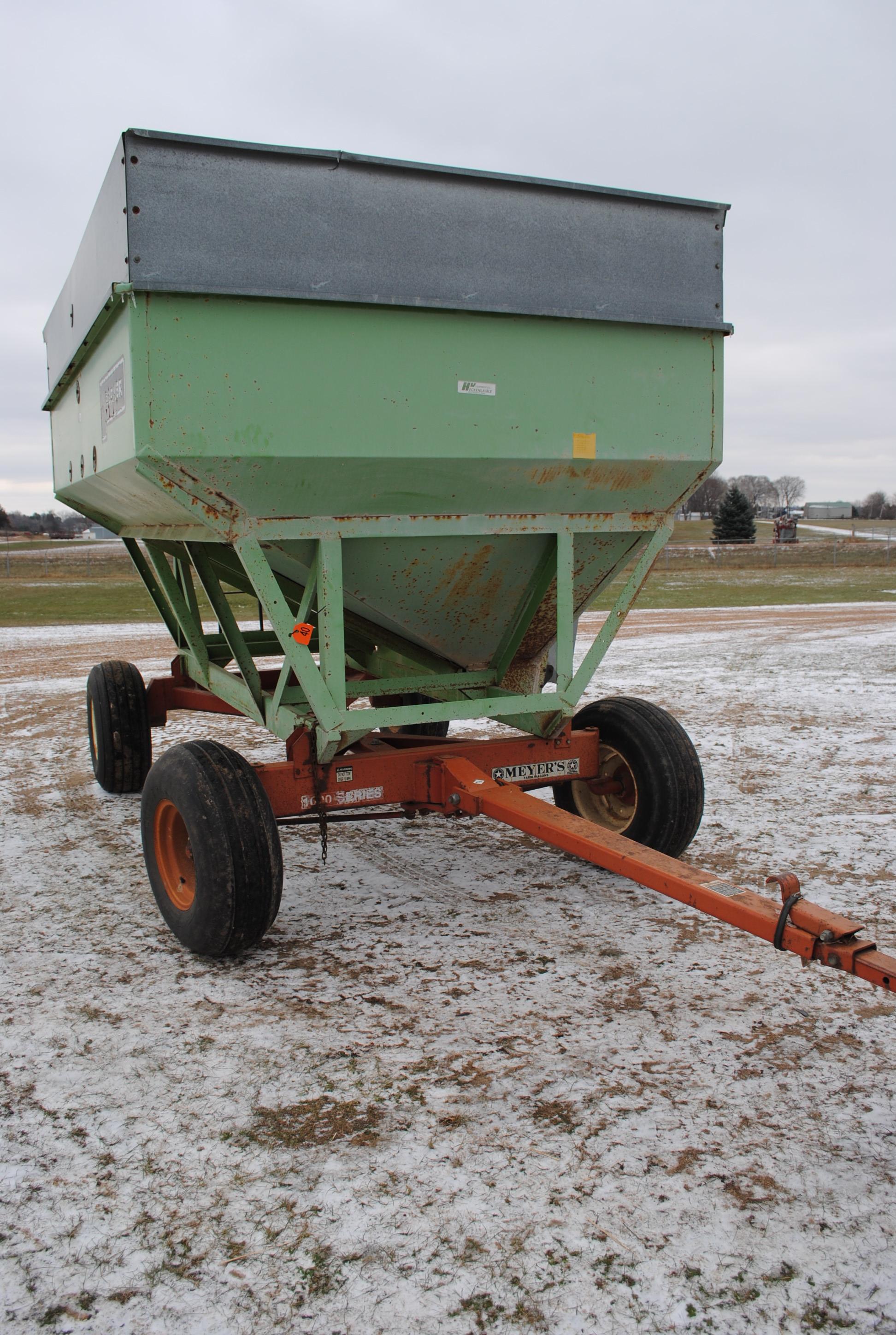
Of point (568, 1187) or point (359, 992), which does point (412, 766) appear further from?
point (568, 1187)

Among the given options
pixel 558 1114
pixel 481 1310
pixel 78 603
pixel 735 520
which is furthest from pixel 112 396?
pixel 735 520

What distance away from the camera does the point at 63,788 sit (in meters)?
6.69

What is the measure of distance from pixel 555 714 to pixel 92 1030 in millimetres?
2403

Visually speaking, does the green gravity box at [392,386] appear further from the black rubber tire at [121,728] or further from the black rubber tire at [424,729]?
the black rubber tire at [121,728]

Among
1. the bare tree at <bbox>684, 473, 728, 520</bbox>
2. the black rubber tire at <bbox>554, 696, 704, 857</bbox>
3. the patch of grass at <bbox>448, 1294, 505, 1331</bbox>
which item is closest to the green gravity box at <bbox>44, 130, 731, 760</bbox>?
the black rubber tire at <bbox>554, 696, 704, 857</bbox>

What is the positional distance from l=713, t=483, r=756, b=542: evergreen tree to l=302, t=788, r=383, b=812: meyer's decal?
48117mm

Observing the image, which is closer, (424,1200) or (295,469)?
(424,1200)

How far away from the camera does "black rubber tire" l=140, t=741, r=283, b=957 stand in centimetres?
379

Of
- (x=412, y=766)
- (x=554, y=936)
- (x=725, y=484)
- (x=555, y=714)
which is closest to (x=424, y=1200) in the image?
(x=554, y=936)

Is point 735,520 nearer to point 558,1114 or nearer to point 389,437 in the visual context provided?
point 389,437

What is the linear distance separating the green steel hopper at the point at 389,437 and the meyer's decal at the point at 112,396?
0.03 meters

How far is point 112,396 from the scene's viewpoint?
411cm

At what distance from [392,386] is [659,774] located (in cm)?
216

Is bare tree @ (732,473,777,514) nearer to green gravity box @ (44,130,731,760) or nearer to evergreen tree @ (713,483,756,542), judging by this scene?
evergreen tree @ (713,483,756,542)
